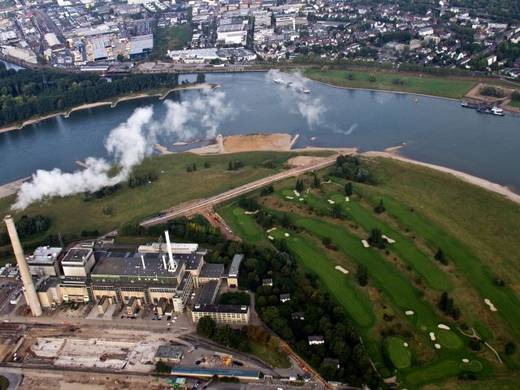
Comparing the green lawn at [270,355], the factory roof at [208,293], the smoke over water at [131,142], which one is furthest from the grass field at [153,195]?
the green lawn at [270,355]

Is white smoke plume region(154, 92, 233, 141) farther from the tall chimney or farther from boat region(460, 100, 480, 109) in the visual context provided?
the tall chimney

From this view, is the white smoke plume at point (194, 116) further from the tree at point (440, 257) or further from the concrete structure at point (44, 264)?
the tree at point (440, 257)

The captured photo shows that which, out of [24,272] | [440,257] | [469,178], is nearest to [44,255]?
[24,272]

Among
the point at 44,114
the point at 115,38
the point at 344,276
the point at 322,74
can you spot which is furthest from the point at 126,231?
the point at 115,38

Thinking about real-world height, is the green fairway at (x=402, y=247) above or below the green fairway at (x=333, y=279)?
above

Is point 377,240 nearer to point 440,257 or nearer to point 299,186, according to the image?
point 440,257
